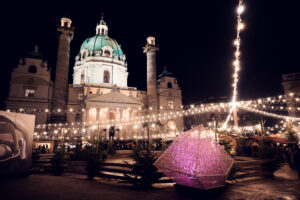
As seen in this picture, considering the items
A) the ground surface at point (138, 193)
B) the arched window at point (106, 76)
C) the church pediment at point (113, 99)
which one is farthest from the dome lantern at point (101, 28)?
the ground surface at point (138, 193)

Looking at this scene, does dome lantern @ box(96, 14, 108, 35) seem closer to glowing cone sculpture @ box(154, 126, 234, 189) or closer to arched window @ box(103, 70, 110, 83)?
arched window @ box(103, 70, 110, 83)

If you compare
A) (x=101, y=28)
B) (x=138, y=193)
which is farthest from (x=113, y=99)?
(x=138, y=193)

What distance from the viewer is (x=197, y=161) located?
512 cm

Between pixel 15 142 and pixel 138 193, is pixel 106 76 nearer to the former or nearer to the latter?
pixel 15 142

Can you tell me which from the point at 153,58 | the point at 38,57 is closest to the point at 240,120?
the point at 153,58

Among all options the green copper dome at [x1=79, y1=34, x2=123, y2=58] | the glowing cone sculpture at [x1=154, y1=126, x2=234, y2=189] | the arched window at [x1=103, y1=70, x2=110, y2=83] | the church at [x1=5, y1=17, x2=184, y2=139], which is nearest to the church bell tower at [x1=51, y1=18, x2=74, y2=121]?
the church at [x1=5, y1=17, x2=184, y2=139]

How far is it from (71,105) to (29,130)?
33932 mm

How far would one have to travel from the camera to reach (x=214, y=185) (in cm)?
538

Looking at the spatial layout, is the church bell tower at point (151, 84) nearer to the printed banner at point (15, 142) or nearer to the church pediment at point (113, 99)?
the church pediment at point (113, 99)

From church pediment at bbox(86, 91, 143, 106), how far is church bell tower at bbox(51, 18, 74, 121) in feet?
18.9

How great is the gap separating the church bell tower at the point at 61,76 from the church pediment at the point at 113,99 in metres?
5.77

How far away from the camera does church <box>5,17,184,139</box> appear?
116ft

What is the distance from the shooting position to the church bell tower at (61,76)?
109ft

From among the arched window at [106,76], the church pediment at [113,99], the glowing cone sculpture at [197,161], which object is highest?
the arched window at [106,76]
